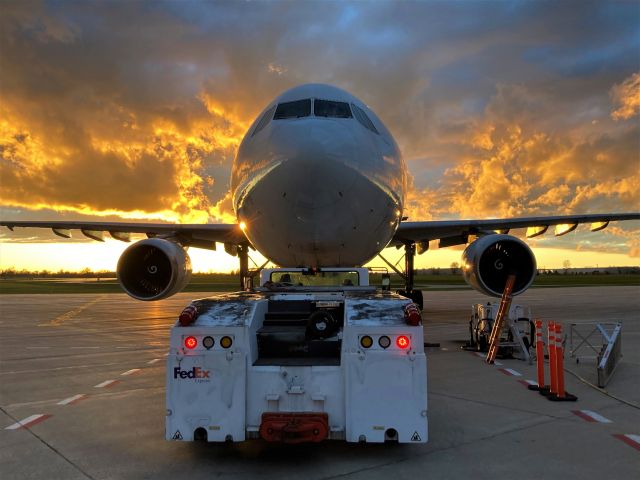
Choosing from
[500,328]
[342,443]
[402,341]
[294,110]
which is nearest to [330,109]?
[294,110]

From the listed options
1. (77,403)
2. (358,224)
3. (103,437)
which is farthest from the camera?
(358,224)

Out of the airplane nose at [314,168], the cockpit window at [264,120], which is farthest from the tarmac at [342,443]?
the cockpit window at [264,120]

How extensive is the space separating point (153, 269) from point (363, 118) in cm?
589

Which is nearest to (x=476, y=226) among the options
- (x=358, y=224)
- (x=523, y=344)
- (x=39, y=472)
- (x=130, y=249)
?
(x=523, y=344)

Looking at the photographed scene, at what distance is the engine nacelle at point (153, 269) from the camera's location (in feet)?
37.6

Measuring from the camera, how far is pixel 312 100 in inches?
345

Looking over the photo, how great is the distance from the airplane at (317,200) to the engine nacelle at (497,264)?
2 cm

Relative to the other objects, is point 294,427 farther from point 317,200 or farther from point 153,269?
point 153,269

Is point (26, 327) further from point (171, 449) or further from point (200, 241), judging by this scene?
point (171, 449)

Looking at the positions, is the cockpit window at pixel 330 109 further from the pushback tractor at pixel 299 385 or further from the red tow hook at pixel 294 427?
the red tow hook at pixel 294 427

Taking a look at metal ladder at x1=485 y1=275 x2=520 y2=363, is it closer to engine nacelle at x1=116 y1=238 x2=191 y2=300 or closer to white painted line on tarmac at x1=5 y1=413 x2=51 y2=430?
engine nacelle at x1=116 y1=238 x2=191 y2=300

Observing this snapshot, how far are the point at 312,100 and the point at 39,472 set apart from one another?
6.50 meters

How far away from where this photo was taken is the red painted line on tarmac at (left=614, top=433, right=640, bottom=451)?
4.75 m

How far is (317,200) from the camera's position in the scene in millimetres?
7664
